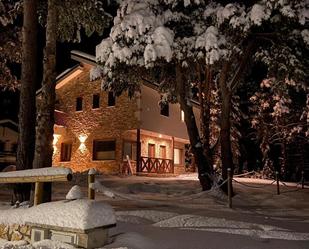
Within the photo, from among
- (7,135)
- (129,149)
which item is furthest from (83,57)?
(7,135)

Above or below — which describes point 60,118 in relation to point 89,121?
above

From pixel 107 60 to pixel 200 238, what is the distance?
8.17 meters

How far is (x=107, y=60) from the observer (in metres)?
13.5

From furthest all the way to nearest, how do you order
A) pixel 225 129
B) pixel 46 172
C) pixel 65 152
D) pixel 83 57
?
pixel 65 152
pixel 83 57
pixel 225 129
pixel 46 172

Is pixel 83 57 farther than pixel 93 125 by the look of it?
No

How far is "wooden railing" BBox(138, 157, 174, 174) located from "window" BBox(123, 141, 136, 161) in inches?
34.0

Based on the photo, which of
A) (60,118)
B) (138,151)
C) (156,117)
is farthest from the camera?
(60,118)

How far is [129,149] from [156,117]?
9.48 feet

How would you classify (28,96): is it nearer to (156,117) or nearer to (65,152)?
(156,117)

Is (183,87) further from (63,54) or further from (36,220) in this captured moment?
(63,54)

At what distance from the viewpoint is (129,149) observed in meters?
27.4

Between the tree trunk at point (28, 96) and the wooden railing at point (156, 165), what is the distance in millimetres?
16586

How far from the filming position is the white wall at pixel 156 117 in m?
26.3

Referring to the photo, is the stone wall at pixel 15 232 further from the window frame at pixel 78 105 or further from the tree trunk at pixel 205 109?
the window frame at pixel 78 105
